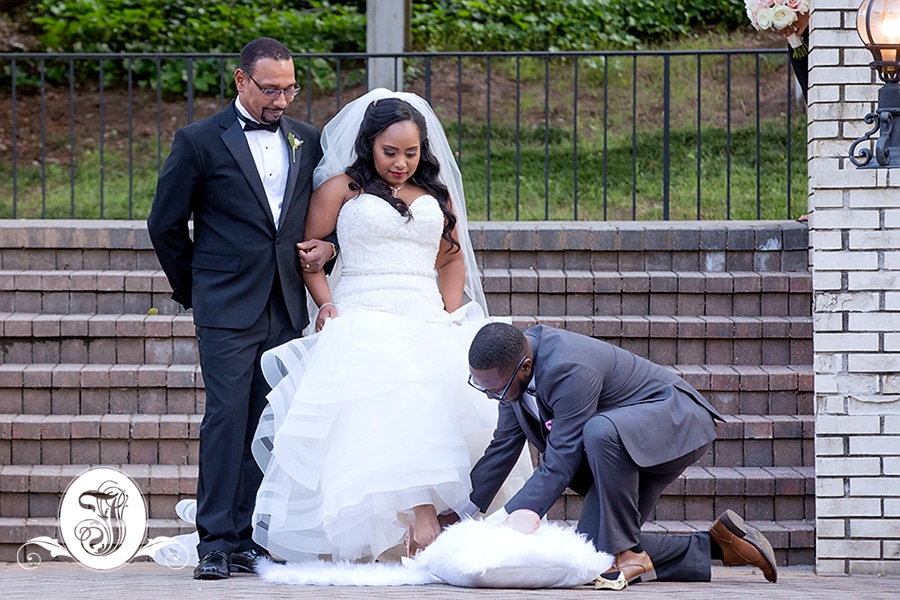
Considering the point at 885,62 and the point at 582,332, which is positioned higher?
the point at 885,62

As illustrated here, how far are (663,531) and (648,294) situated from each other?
1491 mm

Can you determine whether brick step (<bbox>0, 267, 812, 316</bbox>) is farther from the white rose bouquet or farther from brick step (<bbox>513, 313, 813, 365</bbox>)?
the white rose bouquet

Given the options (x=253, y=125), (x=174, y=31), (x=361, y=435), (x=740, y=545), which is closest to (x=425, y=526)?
(x=361, y=435)

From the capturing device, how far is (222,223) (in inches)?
176

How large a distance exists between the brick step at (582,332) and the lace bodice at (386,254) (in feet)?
5.29

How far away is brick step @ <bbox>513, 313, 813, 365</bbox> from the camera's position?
6.09 metres

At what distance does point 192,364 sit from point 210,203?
1.88 m

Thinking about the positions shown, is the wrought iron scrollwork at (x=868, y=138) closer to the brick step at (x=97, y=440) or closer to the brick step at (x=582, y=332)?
the brick step at (x=582, y=332)

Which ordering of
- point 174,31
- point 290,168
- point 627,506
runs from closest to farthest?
point 627,506, point 290,168, point 174,31

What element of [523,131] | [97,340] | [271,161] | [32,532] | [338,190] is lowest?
[32,532]

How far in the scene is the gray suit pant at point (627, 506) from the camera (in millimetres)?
4105

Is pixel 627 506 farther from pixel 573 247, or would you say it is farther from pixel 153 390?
pixel 153 390

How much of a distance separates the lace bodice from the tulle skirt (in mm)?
153

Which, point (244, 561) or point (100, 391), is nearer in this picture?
point (244, 561)
